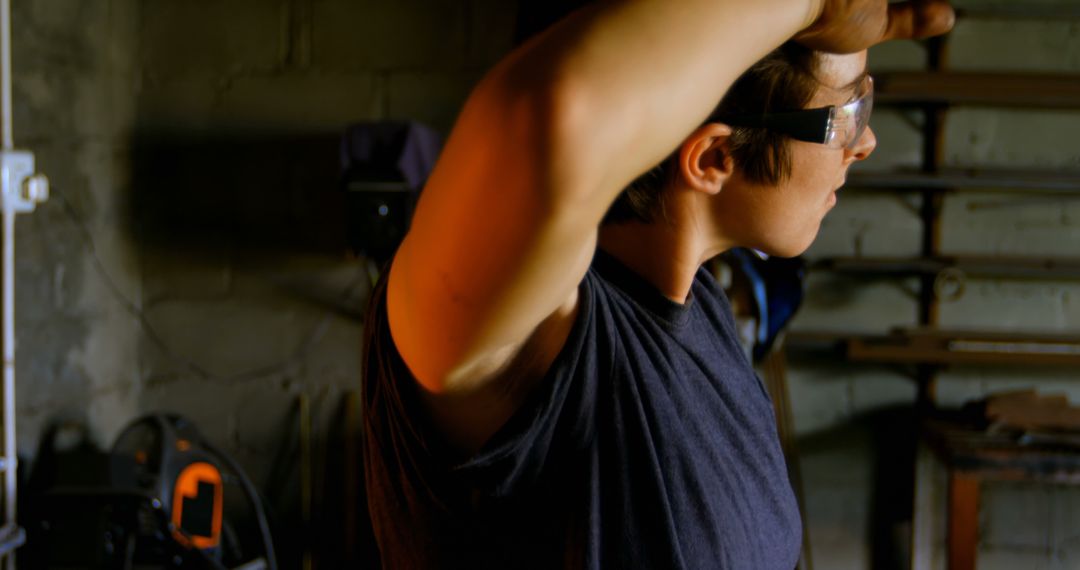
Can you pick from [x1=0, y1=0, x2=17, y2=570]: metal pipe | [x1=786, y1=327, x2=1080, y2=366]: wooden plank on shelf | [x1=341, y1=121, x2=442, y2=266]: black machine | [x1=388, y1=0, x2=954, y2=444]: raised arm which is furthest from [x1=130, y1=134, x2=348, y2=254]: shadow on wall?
[x1=388, y1=0, x2=954, y2=444]: raised arm

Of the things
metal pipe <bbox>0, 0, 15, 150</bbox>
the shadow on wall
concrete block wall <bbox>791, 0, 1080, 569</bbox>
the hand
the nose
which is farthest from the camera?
the shadow on wall

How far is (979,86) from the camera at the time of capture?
10.5ft

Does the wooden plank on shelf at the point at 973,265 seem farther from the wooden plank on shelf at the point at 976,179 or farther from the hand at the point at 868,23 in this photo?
the hand at the point at 868,23

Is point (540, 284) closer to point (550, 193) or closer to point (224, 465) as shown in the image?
point (550, 193)

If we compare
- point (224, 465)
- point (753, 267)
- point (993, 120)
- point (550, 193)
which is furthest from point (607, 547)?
point (993, 120)

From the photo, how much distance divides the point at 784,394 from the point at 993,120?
119 centimetres

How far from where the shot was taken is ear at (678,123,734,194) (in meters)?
0.67

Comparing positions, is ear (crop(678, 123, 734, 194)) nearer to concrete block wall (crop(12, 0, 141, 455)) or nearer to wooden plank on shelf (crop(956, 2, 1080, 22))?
concrete block wall (crop(12, 0, 141, 455))

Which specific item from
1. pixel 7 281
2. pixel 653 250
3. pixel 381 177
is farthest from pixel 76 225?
pixel 653 250

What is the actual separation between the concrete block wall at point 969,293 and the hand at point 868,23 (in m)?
2.88

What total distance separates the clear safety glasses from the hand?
0.12 metres

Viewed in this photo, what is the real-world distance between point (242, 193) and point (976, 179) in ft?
8.37

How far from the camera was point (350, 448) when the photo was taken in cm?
346

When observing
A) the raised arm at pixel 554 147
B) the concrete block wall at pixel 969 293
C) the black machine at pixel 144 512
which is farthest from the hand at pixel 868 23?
the concrete block wall at pixel 969 293
